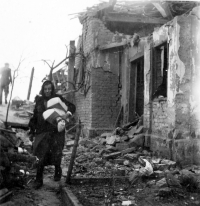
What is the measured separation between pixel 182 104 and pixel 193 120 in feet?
1.29

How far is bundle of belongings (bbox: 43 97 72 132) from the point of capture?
4031 mm

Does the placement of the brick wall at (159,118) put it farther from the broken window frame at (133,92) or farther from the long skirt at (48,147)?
the long skirt at (48,147)

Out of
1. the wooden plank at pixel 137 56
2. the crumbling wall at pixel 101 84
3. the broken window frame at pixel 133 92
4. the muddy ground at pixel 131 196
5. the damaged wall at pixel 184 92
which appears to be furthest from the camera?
the crumbling wall at pixel 101 84

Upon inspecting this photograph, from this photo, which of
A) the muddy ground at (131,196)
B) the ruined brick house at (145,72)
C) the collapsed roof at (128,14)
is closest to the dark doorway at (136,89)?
the ruined brick house at (145,72)

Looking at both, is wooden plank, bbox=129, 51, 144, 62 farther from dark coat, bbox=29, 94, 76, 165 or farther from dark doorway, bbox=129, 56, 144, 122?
dark coat, bbox=29, 94, 76, 165

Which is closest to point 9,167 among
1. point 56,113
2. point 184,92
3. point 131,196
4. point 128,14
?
point 56,113

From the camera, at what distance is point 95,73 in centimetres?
901

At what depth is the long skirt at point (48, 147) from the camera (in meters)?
4.22

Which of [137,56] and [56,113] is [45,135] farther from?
[137,56]

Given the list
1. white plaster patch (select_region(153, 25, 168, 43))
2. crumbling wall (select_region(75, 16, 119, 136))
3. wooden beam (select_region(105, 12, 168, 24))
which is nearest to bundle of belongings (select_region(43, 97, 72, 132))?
white plaster patch (select_region(153, 25, 168, 43))

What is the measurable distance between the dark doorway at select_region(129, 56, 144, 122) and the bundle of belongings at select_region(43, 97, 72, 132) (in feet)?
14.2

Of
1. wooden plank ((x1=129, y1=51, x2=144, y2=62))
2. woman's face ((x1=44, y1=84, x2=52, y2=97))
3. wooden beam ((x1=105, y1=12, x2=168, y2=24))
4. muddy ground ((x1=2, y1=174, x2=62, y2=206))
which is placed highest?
wooden beam ((x1=105, y1=12, x2=168, y2=24))

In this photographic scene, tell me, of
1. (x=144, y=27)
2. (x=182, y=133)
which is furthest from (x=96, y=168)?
(x=144, y=27)

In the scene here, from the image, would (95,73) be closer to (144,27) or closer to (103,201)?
(144,27)
